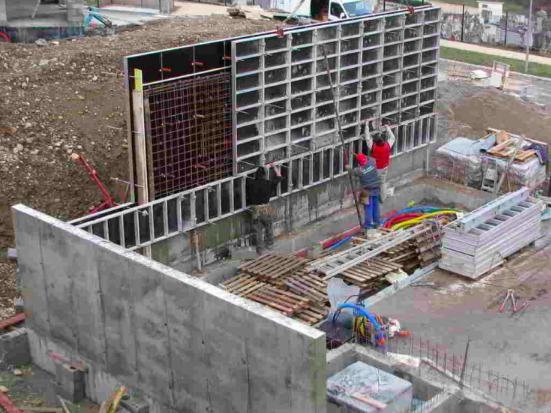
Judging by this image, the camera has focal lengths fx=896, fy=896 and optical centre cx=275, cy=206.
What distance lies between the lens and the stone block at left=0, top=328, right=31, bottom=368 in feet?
50.8

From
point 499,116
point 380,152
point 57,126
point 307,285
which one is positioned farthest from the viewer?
point 499,116

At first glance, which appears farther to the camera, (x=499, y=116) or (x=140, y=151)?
(x=499, y=116)

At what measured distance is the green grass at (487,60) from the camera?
1430 inches

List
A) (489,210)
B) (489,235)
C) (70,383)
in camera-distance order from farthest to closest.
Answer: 1. (489,210)
2. (489,235)
3. (70,383)

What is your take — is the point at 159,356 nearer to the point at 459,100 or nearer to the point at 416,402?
the point at 416,402

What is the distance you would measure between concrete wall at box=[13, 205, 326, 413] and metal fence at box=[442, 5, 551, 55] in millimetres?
32137

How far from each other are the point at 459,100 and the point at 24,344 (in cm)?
1704

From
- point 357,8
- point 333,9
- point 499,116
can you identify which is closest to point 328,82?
point 499,116

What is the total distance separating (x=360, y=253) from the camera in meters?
18.5

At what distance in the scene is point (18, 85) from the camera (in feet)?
71.9

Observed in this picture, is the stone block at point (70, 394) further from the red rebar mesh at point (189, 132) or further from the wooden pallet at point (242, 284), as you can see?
the red rebar mesh at point (189, 132)

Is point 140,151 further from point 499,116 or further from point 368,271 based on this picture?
point 499,116

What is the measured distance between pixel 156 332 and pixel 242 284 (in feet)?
13.8

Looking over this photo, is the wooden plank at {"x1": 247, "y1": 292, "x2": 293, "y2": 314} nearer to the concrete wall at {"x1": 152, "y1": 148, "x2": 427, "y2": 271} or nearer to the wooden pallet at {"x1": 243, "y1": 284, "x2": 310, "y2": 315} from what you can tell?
the wooden pallet at {"x1": 243, "y1": 284, "x2": 310, "y2": 315}
